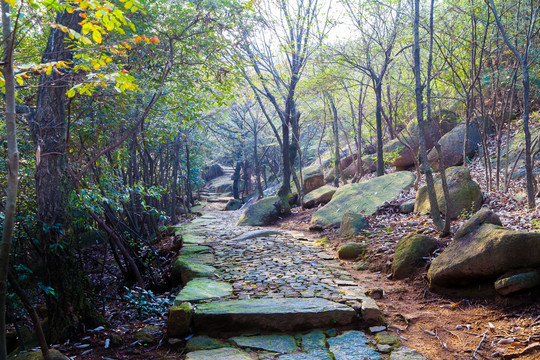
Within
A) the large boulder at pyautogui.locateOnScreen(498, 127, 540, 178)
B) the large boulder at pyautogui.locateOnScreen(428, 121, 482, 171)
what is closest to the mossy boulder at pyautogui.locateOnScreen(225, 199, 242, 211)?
the large boulder at pyautogui.locateOnScreen(428, 121, 482, 171)

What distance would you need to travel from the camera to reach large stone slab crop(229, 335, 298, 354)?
10.8 ft

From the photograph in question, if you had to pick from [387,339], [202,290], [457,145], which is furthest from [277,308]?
[457,145]

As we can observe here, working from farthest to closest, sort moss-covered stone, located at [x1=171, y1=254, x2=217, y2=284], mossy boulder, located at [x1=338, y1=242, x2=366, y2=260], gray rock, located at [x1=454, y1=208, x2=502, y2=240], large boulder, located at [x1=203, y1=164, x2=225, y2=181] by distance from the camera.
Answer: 1. large boulder, located at [x1=203, y1=164, x2=225, y2=181]
2. mossy boulder, located at [x1=338, y1=242, x2=366, y2=260]
3. moss-covered stone, located at [x1=171, y1=254, x2=217, y2=284]
4. gray rock, located at [x1=454, y1=208, x2=502, y2=240]

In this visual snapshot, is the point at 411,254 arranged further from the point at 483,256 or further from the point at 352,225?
the point at 352,225

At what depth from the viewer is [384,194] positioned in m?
9.59

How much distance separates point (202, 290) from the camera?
4594 mm

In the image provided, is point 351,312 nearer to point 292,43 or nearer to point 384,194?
point 384,194

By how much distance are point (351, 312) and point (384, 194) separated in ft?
20.8

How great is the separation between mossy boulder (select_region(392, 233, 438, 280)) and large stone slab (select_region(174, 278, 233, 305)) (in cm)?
224

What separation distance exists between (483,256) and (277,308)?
2.19 metres

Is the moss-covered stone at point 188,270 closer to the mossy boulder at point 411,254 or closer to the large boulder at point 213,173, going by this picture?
the mossy boulder at point 411,254

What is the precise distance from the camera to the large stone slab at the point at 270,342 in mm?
3298

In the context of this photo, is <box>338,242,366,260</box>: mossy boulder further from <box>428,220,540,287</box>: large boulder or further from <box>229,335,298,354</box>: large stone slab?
<box>229,335,298,354</box>: large stone slab

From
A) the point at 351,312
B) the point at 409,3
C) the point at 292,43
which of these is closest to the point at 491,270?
the point at 351,312
